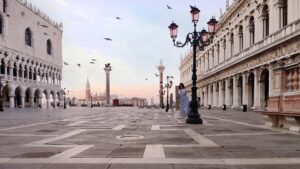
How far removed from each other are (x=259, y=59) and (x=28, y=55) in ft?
203

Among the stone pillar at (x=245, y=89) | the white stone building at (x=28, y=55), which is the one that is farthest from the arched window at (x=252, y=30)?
the white stone building at (x=28, y=55)

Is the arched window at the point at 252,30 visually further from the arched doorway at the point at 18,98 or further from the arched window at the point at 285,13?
the arched doorway at the point at 18,98

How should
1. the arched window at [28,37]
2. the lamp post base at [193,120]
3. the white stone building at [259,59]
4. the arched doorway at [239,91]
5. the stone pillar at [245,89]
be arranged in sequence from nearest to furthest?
the white stone building at [259,59] < the lamp post base at [193,120] < the stone pillar at [245,89] < the arched doorway at [239,91] < the arched window at [28,37]

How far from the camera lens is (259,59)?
1529 inches

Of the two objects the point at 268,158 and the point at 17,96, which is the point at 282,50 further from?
the point at 17,96

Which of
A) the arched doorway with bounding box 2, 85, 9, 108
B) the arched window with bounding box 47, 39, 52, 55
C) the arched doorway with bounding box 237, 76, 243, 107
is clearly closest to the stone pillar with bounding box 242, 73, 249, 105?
the arched doorway with bounding box 237, 76, 243, 107

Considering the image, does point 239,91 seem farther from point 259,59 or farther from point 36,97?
point 36,97

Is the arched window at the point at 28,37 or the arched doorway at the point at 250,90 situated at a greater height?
the arched window at the point at 28,37

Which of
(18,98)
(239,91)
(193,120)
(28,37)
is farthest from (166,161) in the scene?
(28,37)

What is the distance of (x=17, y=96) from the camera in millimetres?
85375

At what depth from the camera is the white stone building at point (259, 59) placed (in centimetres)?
1452

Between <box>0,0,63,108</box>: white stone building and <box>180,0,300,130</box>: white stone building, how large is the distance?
3995 cm

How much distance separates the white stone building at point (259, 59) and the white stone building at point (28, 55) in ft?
131

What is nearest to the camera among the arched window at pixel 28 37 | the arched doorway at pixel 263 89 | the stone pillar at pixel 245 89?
the arched doorway at pixel 263 89
